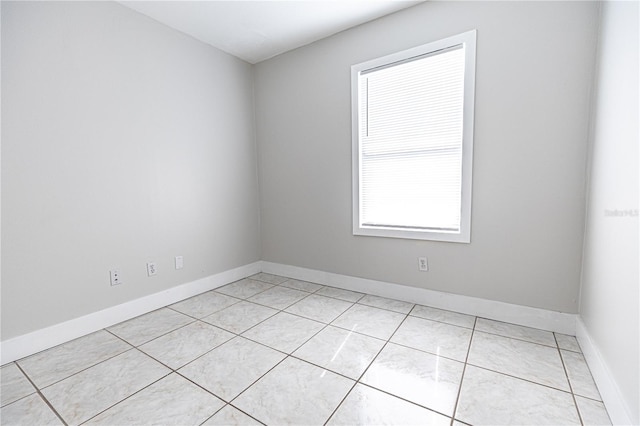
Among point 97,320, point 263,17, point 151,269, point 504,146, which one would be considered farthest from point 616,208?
point 97,320

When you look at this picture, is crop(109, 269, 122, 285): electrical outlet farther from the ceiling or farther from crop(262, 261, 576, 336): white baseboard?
→ the ceiling

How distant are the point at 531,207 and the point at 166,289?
3187 mm

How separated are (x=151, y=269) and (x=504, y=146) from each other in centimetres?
315

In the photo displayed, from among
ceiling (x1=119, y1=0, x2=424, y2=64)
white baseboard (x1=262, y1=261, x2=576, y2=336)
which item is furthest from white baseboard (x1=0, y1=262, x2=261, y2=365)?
ceiling (x1=119, y1=0, x2=424, y2=64)

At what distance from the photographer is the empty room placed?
1.41 meters

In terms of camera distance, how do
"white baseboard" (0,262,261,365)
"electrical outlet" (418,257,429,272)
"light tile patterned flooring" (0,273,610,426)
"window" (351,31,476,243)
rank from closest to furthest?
"light tile patterned flooring" (0,273,610,426), "white baseboard" (0,262,261,365), "window" (351,31,476,243), "electrical outlet" (418,257,429,272)

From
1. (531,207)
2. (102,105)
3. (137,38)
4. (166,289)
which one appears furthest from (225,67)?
(531,207)

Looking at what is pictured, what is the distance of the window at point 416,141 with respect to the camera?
7.38 feet

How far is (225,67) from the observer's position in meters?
3.14

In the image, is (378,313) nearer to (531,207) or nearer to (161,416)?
(531,207)

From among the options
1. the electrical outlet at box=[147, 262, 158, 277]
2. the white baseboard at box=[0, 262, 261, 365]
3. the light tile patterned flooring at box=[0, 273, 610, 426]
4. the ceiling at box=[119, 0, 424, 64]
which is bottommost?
the light tile patterned flooring at box=[0, 273, 610, 426]

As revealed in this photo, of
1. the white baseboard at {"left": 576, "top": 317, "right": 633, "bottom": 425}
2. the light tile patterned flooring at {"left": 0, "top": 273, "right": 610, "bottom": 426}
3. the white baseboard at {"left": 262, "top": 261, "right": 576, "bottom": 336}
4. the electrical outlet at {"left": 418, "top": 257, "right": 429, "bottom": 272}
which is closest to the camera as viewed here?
the white baseboard at {"left": 576, "top": 317, "right": 633, "bottom": 425}

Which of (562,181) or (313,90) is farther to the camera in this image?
(313,90)

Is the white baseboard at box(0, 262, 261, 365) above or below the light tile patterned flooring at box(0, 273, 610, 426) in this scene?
above
